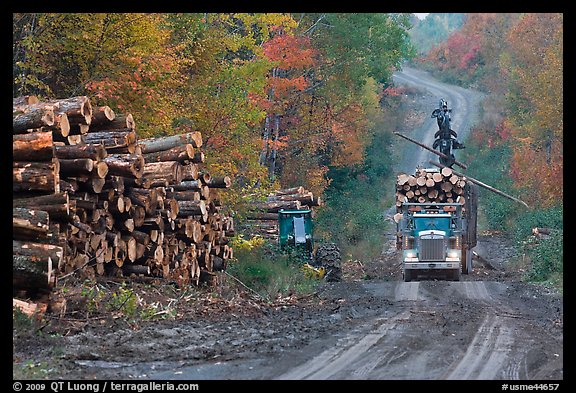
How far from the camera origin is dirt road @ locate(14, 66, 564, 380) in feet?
38.4

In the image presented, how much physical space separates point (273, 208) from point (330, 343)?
59.6 ft

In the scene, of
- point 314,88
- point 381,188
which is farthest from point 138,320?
point 381,188

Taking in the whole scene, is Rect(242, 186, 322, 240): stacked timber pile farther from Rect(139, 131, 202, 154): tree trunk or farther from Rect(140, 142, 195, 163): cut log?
Rect(140, 142, 195, 163): cut log

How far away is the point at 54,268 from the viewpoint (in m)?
13.5

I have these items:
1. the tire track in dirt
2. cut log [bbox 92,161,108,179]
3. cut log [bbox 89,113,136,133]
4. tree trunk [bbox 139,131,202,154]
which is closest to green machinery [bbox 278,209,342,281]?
tree trunk [bbox 139,131,202,154]

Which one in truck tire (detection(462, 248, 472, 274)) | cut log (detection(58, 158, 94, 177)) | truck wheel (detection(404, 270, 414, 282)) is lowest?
truck wheel (detection(404, 270, 414, 282))

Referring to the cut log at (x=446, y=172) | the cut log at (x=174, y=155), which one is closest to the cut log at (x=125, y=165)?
the cut log at (x=174, y=155)

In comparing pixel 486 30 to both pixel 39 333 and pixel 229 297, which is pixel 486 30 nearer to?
pixel 229 297

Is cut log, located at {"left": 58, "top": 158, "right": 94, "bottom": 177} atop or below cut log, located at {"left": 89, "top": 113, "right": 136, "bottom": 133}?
below

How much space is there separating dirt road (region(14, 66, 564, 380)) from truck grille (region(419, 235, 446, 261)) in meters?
4.90

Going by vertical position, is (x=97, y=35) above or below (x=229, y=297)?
above

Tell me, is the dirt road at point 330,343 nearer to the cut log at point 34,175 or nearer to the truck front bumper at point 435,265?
the cut log at point 34,175
